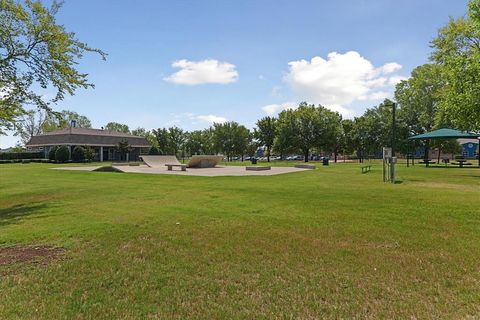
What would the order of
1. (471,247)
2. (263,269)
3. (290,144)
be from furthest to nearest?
1. (290,144)
2. (471,247)
3. (263,269)

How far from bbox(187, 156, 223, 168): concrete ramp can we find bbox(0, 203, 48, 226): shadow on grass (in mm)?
20087

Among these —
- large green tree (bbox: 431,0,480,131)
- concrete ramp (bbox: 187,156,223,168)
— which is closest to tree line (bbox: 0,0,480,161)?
large green tree (bbox: 431,0,480,131)

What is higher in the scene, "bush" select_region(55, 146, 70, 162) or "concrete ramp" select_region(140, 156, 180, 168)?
"bush" select_region(55, 146, 70, 162)

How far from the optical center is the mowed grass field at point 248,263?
351 centimetres

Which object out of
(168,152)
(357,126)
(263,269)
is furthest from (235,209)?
(168,152)

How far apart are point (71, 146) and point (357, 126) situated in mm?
48022

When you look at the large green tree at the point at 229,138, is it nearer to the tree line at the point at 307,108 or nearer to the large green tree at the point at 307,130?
the tree line at the point at 307,108

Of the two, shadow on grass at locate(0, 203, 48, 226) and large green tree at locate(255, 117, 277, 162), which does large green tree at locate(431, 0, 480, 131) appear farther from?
large green tree at locate(255, 117, 277, 162)

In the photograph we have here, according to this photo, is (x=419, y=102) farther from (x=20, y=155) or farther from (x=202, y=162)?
(x=20, y=155)

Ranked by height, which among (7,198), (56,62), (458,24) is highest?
(458,24)

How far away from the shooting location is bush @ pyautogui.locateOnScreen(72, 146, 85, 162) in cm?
5300

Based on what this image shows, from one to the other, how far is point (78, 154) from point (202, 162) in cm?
→ 3017

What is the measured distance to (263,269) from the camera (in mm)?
4566

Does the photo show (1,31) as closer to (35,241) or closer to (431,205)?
(35,241)
